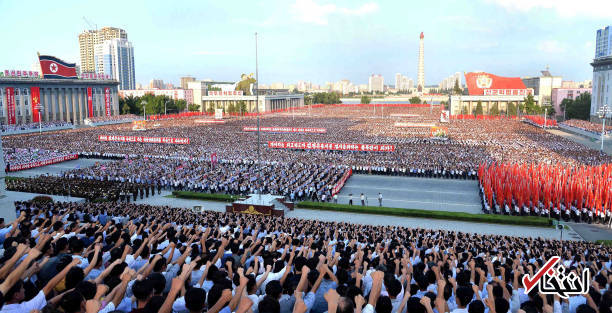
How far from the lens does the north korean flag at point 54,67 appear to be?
266 ft

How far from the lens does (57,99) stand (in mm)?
85562

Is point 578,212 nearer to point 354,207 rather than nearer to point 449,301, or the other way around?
point 354,207

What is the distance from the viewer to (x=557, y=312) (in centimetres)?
536

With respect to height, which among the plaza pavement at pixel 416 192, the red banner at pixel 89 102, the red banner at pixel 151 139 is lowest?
the plaza pavement at pixel 416 192

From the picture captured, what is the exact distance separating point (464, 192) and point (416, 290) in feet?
82.1

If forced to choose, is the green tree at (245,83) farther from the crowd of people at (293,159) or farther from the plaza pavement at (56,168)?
the plaza pavement at (56,168)

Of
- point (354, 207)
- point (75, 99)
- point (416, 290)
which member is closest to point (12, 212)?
point (416, 290)

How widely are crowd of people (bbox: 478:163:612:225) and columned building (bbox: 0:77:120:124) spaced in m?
69.4

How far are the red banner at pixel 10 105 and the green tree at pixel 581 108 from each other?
11295cm

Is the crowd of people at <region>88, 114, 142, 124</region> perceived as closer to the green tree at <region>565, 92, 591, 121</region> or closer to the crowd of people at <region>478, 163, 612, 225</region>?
the crowd of people at <region>478, 163, 612, 225</region>

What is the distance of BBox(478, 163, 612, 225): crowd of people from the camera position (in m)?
23.2

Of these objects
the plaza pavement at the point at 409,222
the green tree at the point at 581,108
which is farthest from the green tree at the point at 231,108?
the plaza pavement at the point at 409,222

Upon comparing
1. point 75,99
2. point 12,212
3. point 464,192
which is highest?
point 75,99

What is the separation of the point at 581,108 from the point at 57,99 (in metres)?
110
